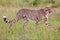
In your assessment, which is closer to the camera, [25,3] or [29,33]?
[29,33]

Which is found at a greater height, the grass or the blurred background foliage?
the grass

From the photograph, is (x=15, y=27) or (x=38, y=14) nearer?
(x=15, y=27)

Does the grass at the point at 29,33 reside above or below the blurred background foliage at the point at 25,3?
above

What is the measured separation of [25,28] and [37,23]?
0.47 m

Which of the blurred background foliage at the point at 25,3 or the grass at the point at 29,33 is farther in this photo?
the blurred background foliage at the point at 25,3

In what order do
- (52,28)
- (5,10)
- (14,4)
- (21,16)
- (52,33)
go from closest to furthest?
1. (52,33)
2. (52,28)
3. (21,16)
4. (5,10)
5. (14,4)

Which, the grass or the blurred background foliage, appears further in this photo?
the blurred background foliage

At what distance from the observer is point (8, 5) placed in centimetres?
1205

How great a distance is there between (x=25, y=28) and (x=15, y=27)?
0.26 meters

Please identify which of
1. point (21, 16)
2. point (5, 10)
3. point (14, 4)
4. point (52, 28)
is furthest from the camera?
point (14, 4)

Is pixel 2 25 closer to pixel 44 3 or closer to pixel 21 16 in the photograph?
pixel 21 16

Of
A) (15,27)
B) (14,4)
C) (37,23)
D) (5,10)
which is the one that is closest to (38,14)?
(37,23)

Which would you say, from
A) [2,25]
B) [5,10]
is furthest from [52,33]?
[5,10]

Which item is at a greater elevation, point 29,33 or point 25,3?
point 29,33
